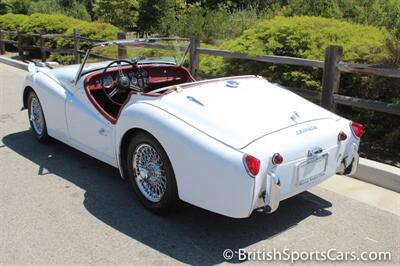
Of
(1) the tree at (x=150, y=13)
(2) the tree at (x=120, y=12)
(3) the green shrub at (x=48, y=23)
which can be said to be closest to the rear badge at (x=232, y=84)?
(3) the green shrub at (x=48, y=23)

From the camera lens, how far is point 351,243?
3908mm

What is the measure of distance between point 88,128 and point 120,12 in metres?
22.1

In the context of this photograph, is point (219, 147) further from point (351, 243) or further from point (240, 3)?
point (240, 3)

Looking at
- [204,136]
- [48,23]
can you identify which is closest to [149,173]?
[204,136]

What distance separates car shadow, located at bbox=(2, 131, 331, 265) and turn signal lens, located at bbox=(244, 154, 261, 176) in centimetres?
70

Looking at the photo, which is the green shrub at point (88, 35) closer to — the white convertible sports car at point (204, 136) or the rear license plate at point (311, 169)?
the white convertible sports car at point (204, 136)

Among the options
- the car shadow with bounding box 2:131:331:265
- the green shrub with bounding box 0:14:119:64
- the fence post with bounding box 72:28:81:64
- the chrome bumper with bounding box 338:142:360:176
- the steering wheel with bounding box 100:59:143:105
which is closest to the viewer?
the car shadow with bounding box 2:131:331:265

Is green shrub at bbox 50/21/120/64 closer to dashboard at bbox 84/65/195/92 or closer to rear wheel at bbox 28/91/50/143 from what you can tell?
rear wheel at bbox 28/91/50/143

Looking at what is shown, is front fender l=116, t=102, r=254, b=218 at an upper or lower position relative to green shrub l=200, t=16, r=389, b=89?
lower

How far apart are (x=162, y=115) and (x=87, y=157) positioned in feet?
6.96

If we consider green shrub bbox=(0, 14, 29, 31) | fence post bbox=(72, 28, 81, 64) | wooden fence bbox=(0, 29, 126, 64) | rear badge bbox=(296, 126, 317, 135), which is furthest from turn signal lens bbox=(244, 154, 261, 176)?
green shrub bbox=(0, 14, 29, 31)

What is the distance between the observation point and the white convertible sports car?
11.8 ft

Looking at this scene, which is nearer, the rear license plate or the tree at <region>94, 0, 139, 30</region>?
the rear license plate

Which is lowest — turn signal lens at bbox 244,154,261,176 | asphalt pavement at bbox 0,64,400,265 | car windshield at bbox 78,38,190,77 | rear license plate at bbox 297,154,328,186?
asphalt pavement at bbox 0,64,400,265
